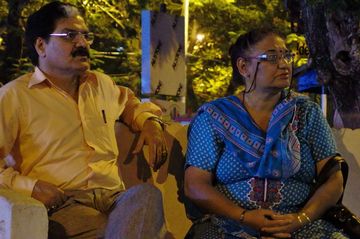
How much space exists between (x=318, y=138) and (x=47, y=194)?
1396 millimetres

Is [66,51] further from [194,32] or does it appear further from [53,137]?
[194,32]

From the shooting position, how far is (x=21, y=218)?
2.43 m

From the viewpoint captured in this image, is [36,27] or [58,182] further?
[36,27]

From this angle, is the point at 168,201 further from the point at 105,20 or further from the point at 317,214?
the point at 105,20

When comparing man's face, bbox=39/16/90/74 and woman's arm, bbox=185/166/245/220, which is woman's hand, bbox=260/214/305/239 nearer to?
woman's arm, bbox=185/166/245/220

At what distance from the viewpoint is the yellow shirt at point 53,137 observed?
308cm

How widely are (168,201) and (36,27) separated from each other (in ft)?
4.11

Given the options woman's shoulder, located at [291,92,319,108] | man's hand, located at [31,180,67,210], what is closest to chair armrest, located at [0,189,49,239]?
man's hand, located at [31,180,67,210]

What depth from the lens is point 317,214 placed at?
3123 mm

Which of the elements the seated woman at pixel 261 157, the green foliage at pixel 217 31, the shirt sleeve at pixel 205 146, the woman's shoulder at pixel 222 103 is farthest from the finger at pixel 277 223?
the green foliage at pixel 217 31

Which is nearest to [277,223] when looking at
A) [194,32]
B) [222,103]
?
[222,103]

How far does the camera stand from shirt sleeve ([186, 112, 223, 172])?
3229mm

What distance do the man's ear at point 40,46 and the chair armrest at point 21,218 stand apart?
1.03m

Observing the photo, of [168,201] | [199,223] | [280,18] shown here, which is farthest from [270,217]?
[280,18]
